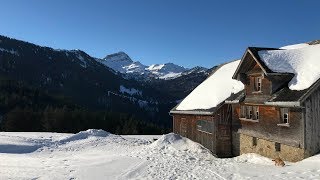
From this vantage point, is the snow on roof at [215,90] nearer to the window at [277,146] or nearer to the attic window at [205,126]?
the attic window at [205,126]

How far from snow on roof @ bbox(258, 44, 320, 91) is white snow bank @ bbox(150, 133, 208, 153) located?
A: 977 cm

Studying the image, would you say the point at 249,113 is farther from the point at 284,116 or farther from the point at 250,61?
the point at 284,116

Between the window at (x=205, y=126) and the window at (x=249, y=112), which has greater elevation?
the window at (x=249, y=112)

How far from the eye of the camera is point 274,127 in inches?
1000

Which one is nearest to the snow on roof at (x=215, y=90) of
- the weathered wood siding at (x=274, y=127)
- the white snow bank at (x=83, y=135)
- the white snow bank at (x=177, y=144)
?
the weathered wood siding at (x=274, y=127)

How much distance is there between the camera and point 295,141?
22.9 meters

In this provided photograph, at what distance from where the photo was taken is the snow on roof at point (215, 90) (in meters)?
33.2

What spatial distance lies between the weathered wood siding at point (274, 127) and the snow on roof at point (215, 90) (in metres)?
2.43

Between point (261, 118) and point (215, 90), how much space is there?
27.6ft

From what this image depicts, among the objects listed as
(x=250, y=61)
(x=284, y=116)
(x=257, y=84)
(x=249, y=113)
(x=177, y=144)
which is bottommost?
(x=177, y=144)

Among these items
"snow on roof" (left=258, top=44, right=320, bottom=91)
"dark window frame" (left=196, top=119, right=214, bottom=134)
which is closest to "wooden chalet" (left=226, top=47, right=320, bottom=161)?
"snow on roof" (left=258, top=44, right=320, bottom=91)

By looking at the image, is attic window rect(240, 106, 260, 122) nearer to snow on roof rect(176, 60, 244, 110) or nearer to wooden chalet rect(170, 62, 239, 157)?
wooden chalet rect(170, 62, 239, 157)

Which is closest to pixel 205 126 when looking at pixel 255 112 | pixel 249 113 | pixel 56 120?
pixel 249 113

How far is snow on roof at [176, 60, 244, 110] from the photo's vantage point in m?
33.2
